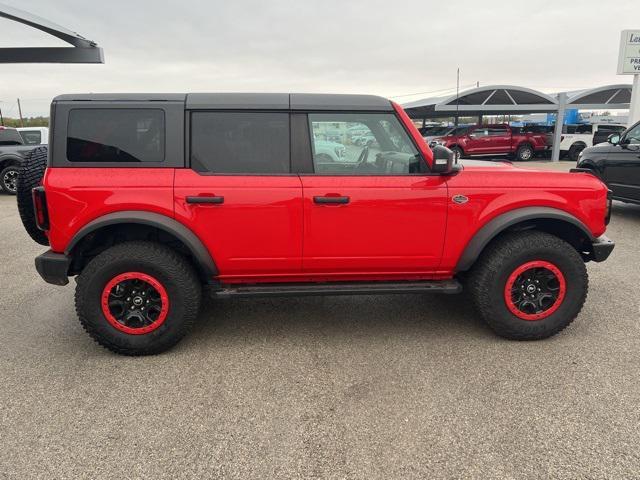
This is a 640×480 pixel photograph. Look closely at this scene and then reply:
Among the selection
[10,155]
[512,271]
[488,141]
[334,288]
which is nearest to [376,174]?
[334,288]

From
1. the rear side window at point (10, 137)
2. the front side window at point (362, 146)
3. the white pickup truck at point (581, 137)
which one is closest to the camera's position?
the front side window at point (362, 146)

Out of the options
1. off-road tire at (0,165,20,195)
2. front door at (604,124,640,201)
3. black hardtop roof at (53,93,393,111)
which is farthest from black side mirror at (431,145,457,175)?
off-road tire at (0,165,20,195)

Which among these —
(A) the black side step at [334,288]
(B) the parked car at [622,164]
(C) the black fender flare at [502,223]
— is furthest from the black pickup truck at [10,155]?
(B) the parked car at [622,164]

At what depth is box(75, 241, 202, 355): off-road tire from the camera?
3.10 m

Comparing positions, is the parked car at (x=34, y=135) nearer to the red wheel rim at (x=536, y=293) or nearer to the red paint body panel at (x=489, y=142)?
the red wheel rim at (x=536, y=293)

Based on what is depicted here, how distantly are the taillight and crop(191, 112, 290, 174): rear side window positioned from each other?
0.99 metres

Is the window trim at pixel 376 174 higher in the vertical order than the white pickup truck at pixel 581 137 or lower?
lower

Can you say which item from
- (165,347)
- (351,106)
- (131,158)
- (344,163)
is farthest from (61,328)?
(351,106)

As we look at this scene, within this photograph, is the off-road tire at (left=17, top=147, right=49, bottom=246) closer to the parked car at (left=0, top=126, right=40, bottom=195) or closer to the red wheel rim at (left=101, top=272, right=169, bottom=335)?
the red wheel rim at (left=101, top=272, right=169, bottom=335)

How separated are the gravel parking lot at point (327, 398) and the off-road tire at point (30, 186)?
2.68 feet

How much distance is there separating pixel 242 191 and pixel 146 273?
86 centimetres

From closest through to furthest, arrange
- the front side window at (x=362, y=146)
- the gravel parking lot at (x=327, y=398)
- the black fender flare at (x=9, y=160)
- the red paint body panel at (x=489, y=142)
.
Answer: the gravel parking lot at (x=327, y=398) → the front side window at (x=362, y=146) → the black fender flare at (x=9, y=160) → the red paint body panel at (x=489, y=142)

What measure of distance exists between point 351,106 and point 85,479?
2658 mm

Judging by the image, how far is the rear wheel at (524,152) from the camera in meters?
20.9
